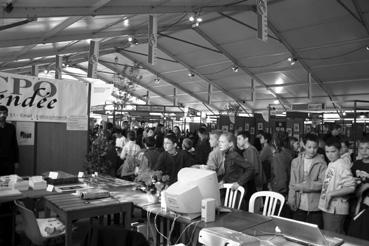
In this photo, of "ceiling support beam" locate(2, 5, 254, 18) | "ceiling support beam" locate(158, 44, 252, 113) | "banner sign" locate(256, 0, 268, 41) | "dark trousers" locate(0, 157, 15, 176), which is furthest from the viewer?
"ceiling support beam" locate(158, 44, 252, 113)

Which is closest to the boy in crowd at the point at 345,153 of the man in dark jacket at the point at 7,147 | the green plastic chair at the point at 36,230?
the green plastic chair at the point at 36,230

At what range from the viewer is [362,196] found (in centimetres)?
287

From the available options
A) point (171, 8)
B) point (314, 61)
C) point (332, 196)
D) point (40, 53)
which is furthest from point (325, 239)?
point (314, 61)

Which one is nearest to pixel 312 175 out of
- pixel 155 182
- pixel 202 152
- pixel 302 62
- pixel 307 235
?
pixel 307 235

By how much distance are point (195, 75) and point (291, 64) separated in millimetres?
4996

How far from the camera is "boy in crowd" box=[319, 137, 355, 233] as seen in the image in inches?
115

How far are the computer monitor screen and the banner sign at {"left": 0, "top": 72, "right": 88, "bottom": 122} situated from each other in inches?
117

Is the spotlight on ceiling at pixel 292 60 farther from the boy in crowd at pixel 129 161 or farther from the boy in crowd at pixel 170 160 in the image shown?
the boy in crowd at pixel 170 160

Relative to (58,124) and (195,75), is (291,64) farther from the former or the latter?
(58,124)

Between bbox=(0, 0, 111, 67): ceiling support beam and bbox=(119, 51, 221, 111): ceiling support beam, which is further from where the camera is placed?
bbox=(119, 51, 221, 111): ceiling support beam

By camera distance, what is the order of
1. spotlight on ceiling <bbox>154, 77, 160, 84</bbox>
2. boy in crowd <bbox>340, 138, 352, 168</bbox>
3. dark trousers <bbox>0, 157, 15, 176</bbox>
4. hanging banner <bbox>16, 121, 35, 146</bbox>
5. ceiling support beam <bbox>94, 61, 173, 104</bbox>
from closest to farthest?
boy in crowd <bbox>340, 138, 352, 168</bbox> → dark trousers <bbox>0, 157, 15, 176</bbox> → hanging banner <bbox>16, 121, 35, 146</bbox> → spotlight on ceiling <bbox>154, 77, 160, 84</bbox> → ceiling support beam <bbox>94, 61, 173, 104</bbox>

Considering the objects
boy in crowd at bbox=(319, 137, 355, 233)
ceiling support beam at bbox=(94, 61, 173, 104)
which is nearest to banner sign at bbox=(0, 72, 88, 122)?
boy in crowd at bbox=(319, 137, 355, 233)

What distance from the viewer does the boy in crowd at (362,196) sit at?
2.63 m

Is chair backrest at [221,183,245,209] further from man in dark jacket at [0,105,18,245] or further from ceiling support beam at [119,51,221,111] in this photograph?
ceiling support beam at [119,51,221,111]
